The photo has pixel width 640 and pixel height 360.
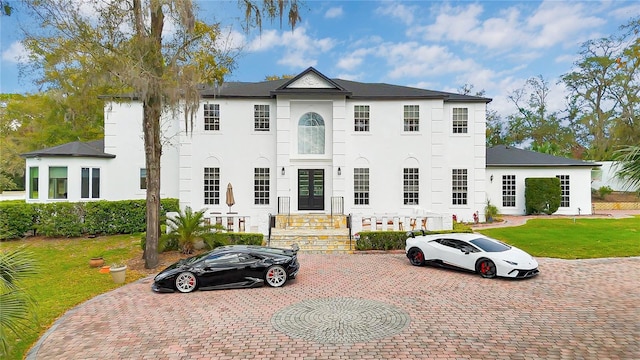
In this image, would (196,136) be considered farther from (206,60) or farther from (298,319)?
(298,319)

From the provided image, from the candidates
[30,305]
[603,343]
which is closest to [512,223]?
[603,343]

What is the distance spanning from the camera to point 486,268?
9.95 metres

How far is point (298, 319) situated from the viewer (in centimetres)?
703

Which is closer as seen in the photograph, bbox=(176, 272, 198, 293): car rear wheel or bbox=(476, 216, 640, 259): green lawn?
bbox=(176, 272, 198, 293): car rear wheel

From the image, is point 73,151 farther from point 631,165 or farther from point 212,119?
point 631,165

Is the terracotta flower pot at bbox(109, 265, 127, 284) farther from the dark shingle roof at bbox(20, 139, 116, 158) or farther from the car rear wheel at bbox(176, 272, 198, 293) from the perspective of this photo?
the dark shingle roof at bbox(20, 139, 116, 158)

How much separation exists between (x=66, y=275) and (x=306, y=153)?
1219 cm

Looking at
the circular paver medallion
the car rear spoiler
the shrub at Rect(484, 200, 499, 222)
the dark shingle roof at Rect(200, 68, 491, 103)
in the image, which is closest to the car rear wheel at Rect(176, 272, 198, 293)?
the circular paver medallion

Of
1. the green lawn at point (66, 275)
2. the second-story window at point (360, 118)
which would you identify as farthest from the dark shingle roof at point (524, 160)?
the green lawn at point (66, 275)

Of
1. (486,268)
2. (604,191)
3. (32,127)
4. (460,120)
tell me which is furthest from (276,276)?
(32,127)

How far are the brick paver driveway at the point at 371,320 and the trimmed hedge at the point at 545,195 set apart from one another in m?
12.7

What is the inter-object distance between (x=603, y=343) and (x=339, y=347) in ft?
15.4

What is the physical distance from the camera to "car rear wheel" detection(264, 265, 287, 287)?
9391 mm

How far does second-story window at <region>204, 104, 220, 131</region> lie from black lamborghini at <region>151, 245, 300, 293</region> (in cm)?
1112
